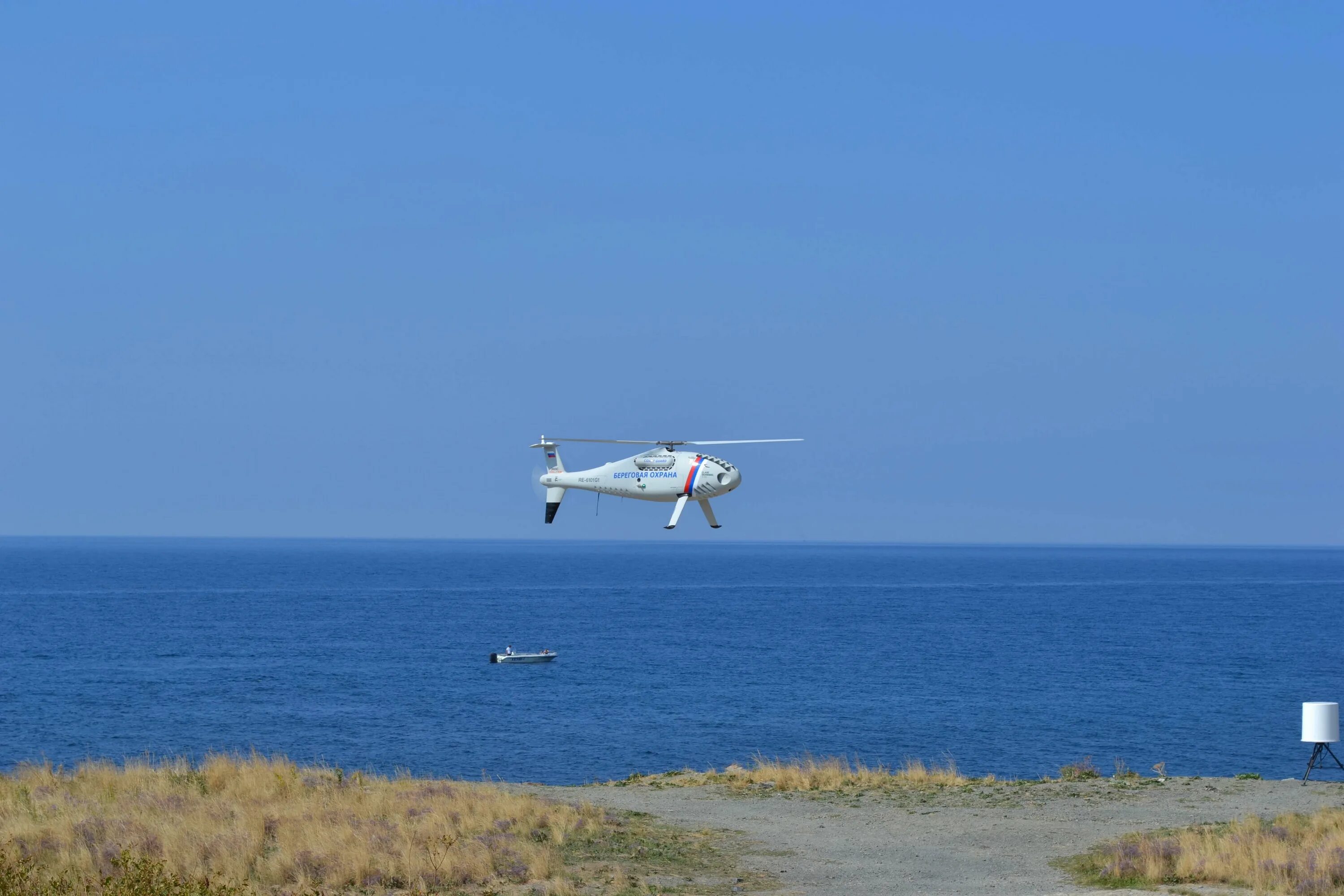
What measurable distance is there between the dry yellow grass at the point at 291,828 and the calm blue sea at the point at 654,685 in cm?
2480

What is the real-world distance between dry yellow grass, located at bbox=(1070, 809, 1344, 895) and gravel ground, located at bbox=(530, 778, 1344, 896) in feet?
2.35

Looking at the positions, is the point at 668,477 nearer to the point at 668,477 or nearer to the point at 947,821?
the point at 668,477

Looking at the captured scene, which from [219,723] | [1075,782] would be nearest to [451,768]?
[219,723]

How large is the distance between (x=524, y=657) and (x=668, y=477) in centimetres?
6186

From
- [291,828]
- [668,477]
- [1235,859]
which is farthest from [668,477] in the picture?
[1235,859]

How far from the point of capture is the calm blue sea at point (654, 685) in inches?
2232

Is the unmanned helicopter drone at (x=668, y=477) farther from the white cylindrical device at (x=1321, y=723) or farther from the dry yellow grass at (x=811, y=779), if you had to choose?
the white cylindrical device at (x=1321, y=723)

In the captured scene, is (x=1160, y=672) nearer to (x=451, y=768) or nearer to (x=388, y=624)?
(x=451, y=768)

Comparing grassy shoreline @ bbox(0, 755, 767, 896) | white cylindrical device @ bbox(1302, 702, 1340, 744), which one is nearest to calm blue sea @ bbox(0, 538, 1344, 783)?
white cylindrical device @ bbox(1302, 702, 1340, 744)

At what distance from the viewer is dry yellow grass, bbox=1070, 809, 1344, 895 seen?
17.0 m

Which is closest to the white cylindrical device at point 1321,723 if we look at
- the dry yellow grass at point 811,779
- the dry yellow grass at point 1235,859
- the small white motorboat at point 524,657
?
the dry yellow grass at point 1235,859

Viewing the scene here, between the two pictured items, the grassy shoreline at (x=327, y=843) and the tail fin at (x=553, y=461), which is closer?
the grassy shoreline at (x=327, y=843)

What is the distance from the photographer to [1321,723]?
2492 cm

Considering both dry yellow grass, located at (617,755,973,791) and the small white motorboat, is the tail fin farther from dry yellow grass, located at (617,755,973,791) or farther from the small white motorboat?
the small white motorboat
